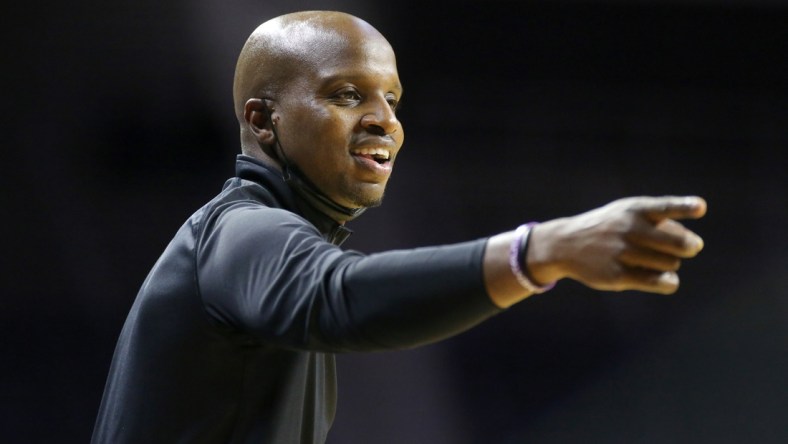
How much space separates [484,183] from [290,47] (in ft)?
5.97

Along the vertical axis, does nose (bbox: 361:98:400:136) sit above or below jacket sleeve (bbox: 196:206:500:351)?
above

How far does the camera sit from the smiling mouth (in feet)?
5.43

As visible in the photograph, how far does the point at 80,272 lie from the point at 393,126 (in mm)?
1764

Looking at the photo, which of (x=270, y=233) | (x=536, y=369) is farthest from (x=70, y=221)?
(x=270, y=233)

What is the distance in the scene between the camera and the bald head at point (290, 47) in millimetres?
1677

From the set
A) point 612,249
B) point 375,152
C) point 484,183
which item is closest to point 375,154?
point 375,152

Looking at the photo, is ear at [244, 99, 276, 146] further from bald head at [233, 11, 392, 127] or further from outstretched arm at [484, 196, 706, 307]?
outstretched arm at [484, 196, 706, 307]

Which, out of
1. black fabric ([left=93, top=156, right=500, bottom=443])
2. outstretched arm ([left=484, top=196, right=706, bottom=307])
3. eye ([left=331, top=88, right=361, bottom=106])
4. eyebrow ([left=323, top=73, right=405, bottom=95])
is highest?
eyebrow ([left=323, top=73, right=405, bottom=95])

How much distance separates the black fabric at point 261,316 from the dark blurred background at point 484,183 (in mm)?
1587

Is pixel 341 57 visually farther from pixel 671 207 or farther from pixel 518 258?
pixel 671 207

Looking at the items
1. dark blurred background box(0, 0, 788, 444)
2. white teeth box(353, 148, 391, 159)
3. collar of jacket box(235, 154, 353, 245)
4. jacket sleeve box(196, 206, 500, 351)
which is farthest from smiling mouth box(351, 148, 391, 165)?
dark blurred background box(0, 0, 788, 444)

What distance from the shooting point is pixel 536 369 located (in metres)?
3.36

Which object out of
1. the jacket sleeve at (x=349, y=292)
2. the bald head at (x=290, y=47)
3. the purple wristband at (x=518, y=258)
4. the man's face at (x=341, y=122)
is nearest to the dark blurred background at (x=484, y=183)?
the bald head at (x=290, y=47)

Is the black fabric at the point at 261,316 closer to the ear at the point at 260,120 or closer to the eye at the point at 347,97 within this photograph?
the ear at the point at 260,120
